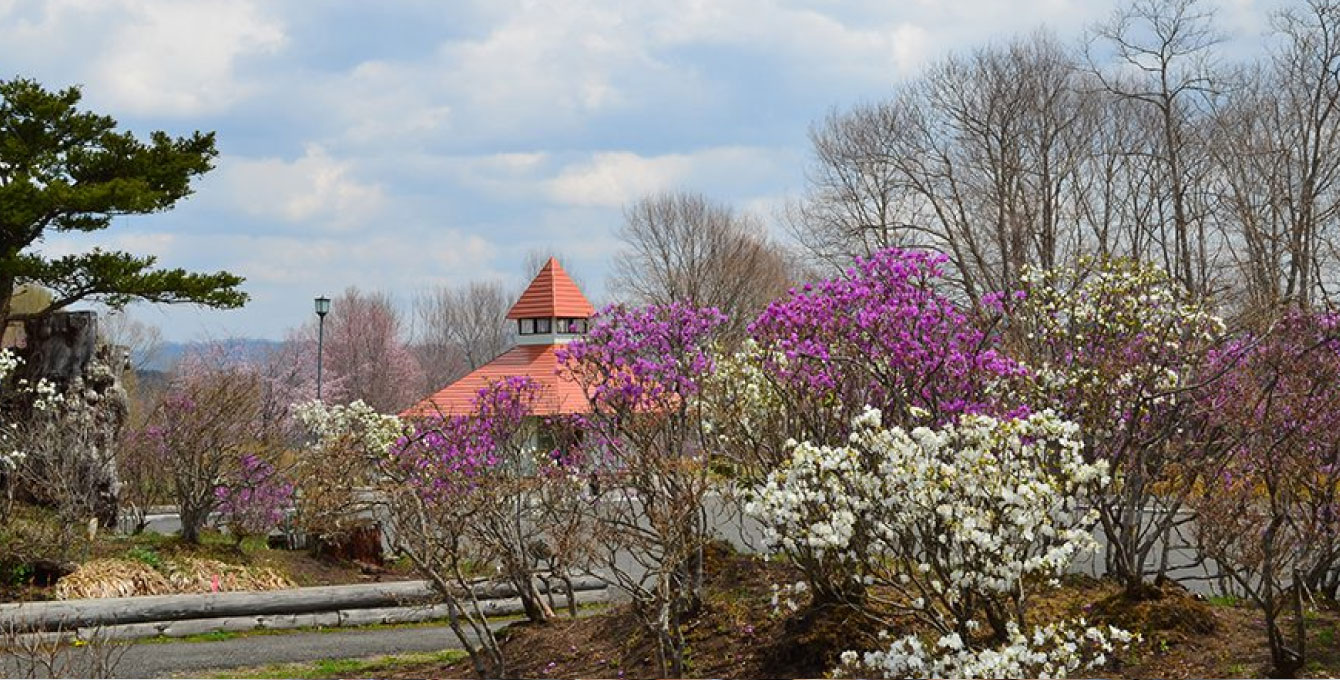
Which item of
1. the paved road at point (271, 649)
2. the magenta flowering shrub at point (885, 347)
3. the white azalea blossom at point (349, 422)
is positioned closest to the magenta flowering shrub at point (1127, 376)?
the magenta flowering shrub at point (885, 347)

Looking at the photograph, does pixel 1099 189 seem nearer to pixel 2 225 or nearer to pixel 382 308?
pixel 2 225

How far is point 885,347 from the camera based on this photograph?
10.1m

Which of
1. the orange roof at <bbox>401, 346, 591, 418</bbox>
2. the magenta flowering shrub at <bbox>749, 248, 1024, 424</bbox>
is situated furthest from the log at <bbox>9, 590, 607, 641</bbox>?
the orange roof at <bbox>401, 346, 591, 418</bbox>

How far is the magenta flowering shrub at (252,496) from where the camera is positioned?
671 inches

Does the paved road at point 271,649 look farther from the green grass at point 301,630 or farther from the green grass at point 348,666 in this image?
the green grass at point 348,666

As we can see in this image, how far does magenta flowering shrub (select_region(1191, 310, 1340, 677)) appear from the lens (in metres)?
7.77

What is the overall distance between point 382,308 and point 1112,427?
1907 inches

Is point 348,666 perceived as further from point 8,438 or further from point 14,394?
point 14,394

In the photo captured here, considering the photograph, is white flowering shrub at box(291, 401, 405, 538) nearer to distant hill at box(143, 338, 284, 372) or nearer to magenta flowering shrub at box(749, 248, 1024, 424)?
magenta flowering shrub at box(749, 248, 1024, 424)

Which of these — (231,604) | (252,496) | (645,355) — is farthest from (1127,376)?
(252,496)

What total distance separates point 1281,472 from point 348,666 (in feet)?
24.0

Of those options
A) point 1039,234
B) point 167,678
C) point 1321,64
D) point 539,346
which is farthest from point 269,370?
point 167,678

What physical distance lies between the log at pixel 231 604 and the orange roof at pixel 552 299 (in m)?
19.0

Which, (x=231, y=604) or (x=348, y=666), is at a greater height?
(x=231, y=604)
